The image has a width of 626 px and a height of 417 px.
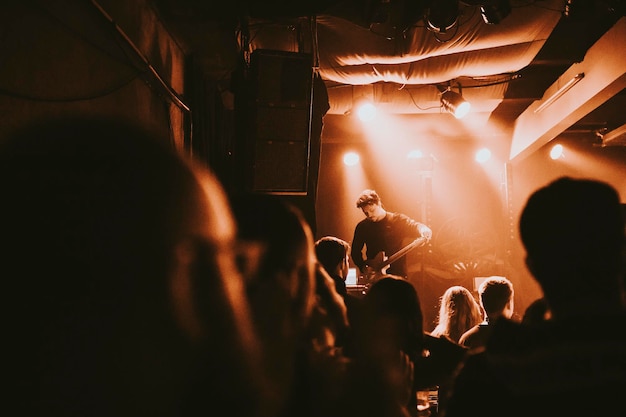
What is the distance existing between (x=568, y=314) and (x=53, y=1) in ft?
8.52

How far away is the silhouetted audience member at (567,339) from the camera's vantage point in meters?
1.10

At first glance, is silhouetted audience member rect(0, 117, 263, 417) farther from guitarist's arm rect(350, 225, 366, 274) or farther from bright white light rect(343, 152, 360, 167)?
bright white light rect(343, 152, 360, 167)

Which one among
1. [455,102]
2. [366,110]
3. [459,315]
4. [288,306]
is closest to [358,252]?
[366,110]

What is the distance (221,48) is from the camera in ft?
15.9

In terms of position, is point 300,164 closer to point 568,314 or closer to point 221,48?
point 221,48

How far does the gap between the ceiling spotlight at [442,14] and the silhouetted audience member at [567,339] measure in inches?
120

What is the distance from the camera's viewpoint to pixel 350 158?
397 inches

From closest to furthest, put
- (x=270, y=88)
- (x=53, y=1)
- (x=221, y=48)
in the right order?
(x=53, y=1) → (x=270, y=88) → (x=221, y=48)

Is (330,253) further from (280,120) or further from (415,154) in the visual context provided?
(415,154)

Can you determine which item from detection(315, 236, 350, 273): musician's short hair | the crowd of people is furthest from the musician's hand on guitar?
the crowd of people

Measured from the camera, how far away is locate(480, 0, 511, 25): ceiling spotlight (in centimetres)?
397

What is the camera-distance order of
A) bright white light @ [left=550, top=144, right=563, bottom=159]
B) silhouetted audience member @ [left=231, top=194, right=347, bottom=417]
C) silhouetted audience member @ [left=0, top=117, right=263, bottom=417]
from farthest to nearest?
bright white light @ [left=550, top=144, right=563, bottom=159] < silhouetted audience member @ [left=231, top=194, right=347, bottom=417] < silhouetted audience member @ [left=0, top=117, right=263, bottom=417]

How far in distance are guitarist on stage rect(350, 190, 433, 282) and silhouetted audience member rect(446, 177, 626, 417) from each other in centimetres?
566

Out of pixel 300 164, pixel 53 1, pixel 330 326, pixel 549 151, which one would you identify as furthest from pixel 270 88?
pixel 549 151
